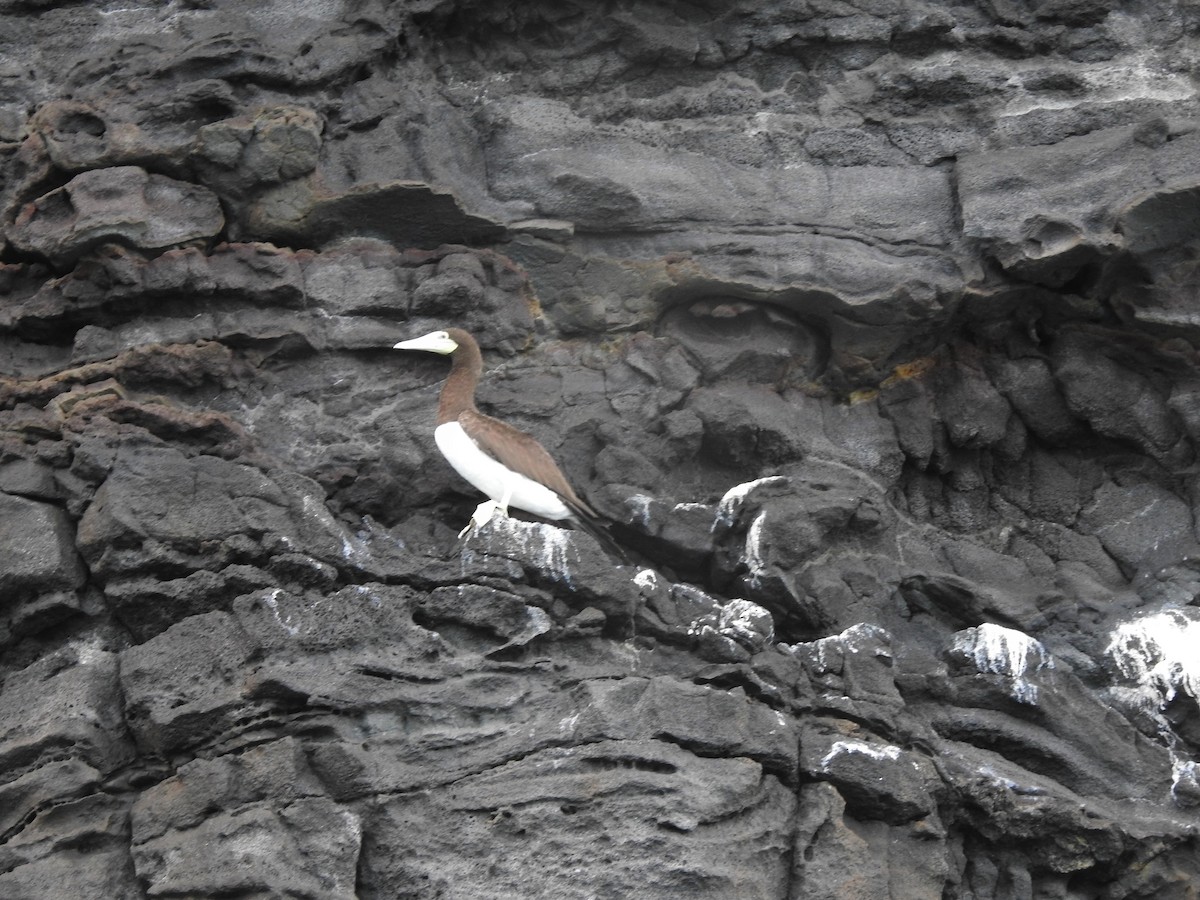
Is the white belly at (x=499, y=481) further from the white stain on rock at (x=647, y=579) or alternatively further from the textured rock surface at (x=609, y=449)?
the white stain on rock at (x=647, y=579)

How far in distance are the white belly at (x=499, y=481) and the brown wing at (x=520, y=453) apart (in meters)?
0.03

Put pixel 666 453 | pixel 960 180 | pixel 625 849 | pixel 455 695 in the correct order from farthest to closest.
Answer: pixel 960 180 → pixel 666 453 → pixel 455 695 → pixel 625 849

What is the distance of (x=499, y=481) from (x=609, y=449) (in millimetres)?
1028

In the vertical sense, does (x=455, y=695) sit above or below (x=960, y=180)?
below

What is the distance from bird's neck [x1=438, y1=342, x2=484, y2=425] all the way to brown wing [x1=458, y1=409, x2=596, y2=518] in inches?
8.0

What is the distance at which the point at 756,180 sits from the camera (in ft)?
42.6

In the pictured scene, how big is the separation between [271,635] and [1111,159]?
22.0 feet

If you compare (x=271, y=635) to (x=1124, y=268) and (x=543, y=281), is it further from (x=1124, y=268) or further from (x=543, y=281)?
(x=1124, y=268)

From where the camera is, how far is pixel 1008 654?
11.0 meters

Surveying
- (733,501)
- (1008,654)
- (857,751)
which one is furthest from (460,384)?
(1008,654)

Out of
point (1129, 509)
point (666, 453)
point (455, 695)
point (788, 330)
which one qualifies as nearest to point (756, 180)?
point (788, 330)

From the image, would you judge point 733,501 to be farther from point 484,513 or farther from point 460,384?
point 460,384

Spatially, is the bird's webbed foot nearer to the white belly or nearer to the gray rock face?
the white belly

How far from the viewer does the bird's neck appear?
11.5 meters
